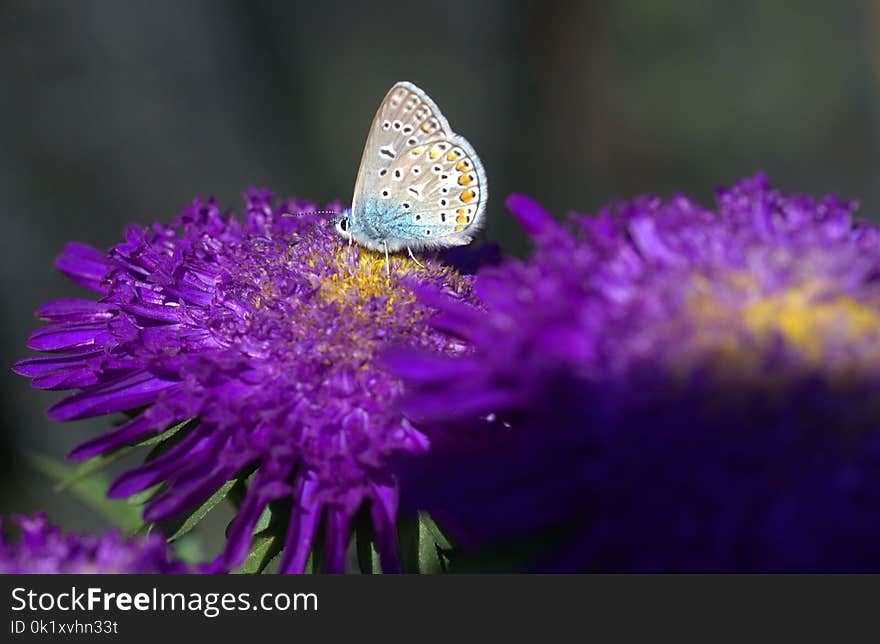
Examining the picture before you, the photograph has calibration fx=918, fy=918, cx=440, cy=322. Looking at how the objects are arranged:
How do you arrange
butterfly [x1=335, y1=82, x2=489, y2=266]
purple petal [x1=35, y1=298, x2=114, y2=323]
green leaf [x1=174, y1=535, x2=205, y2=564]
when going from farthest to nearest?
1. green leaf [x1=174, y1=535, x2=205, y2=564]
2. butterfly [x1=335, y1=82, x2=489, y2=266]
3. purple petal [x1=35, y1=298, x2=114, y2=323]

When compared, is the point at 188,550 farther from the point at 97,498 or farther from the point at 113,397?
the point at 113,397

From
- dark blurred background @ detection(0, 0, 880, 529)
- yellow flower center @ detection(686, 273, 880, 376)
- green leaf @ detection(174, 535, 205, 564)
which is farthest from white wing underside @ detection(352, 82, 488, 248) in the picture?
dark blurred background @ detection(0, 0, 880, 529)

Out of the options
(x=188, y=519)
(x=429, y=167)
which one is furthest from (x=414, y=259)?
(x=188, y=519)

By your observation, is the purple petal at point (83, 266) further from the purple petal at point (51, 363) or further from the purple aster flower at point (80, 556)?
the purple aster flower at point (80, 556)

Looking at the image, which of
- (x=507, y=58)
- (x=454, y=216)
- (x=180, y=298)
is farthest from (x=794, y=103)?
(x=180, y=298)

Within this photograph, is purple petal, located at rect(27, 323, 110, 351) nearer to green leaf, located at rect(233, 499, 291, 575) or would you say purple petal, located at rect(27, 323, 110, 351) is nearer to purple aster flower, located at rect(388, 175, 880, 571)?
green leaf, located at rect(233, 499, 291, 575)

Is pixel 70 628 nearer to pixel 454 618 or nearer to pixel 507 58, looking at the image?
pixel 454 618

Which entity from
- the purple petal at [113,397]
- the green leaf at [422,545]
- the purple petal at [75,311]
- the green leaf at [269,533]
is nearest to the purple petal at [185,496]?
the green leaf at [269,533]
